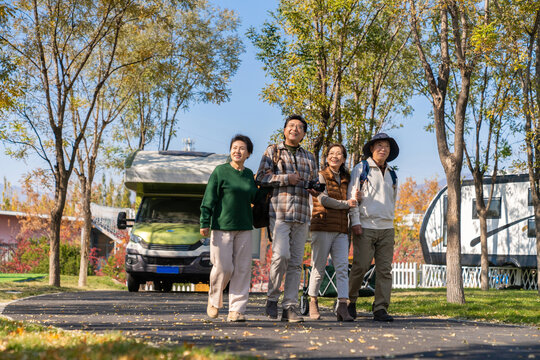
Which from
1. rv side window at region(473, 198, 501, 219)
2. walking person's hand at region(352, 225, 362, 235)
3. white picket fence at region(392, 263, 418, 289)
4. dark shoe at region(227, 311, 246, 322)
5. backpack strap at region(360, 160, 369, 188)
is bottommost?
dark shoe at region(227, 311, 246, 322)

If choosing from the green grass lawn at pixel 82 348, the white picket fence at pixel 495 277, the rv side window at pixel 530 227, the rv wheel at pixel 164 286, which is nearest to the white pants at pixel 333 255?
the green grass lawn at pixel 82 348

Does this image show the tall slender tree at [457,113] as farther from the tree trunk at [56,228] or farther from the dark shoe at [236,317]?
the tree trunk at [56,228]

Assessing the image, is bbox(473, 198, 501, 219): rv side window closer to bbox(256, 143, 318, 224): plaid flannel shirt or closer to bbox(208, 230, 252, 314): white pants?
bbox(256, 143, 318, 224): plaid flannel shirt

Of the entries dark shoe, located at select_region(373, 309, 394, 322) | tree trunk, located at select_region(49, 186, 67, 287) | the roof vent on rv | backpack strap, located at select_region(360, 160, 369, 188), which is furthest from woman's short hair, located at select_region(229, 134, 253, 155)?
tree trunk, located at select_region(49, 186, 67, 287)

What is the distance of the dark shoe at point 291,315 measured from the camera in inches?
292

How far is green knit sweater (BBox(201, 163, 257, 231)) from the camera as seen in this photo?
24.3ft

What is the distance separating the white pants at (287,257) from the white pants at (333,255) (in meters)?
0.31

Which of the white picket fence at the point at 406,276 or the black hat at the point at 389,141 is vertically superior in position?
the black hat at the point at 389,141

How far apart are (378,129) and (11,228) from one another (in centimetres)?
3369

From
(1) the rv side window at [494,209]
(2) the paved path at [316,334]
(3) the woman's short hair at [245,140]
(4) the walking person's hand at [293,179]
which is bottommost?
(2) the paved path at [316,334]

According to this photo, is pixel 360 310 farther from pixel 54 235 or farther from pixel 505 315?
pixel 54 235

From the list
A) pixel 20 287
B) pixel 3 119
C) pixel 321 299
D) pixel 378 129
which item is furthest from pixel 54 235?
pixel 378 129

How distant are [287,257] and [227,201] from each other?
86 centimetres

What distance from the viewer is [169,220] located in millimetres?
14695
